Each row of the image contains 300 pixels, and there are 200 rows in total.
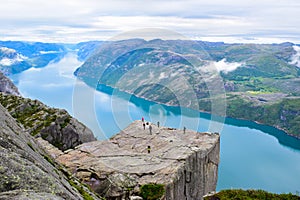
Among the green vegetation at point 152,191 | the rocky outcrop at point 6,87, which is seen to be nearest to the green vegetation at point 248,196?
the green vegetation at point 152,191

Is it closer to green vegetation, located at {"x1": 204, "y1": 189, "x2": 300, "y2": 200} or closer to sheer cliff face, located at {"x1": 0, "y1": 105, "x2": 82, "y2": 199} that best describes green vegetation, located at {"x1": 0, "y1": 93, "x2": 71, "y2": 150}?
green vegetation, located at {"x1": 204, "y1": 189, "x2": 300, "y2": 200}

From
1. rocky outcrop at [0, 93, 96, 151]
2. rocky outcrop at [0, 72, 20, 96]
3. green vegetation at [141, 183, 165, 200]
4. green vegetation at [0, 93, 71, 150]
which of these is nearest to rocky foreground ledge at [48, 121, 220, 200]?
green vegetation at [141, 183, 165, 200]

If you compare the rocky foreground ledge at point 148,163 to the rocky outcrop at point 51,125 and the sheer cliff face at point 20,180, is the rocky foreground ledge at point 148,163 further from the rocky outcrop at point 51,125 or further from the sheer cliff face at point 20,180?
the sheer cliff face at point 20,180

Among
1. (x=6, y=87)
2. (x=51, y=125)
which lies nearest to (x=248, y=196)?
(x=51, y=125)

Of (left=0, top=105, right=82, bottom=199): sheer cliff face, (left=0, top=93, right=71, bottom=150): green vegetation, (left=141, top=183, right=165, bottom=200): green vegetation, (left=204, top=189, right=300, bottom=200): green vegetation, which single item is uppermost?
(left=0, top=105, right=82, bottom=199): sheer cliff face

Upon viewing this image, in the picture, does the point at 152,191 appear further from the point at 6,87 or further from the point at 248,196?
the point at 6,87

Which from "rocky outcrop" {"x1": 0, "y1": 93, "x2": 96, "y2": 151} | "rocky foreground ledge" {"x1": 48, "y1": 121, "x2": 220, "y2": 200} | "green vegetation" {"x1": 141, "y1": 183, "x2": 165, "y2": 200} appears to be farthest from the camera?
"rocky outcrop" {"x1": 0, "y1": 93, "x2": 96, "y2": 151}
